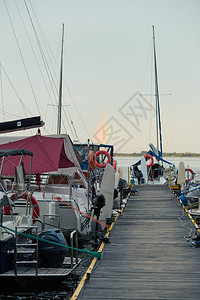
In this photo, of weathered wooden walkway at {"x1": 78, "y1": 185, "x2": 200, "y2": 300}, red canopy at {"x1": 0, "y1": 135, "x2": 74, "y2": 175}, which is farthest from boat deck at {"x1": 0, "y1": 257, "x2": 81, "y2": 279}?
red canopy at {"x1": 0, "y1": 135, "x2": 74, "y2": 175}

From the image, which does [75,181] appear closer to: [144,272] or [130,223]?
[130,223]

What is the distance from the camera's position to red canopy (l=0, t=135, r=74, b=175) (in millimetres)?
12430

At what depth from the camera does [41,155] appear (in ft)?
42.3

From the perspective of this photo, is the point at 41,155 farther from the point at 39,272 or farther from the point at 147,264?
→ the point at 147,264

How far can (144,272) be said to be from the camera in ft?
25.7

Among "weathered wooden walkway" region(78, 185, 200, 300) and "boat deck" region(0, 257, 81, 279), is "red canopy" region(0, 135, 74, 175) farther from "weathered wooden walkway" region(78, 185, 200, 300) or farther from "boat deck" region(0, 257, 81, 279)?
"boat deck" region(0, 257, 81, 279)

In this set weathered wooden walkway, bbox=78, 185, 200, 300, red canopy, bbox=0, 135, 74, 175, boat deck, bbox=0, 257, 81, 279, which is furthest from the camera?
red canopy, bbox=0, 135, 74, 175

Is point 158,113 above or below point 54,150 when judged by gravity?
above

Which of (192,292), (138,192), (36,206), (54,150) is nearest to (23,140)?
(54,150)

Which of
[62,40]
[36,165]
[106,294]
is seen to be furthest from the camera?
[62,40]

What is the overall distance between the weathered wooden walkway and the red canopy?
2.93 m

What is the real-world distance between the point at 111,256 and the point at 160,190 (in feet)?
56.8

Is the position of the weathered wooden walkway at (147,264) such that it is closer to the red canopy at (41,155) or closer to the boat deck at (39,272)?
the boat deck at (39,272)

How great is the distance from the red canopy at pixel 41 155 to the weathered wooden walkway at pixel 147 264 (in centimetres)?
293
